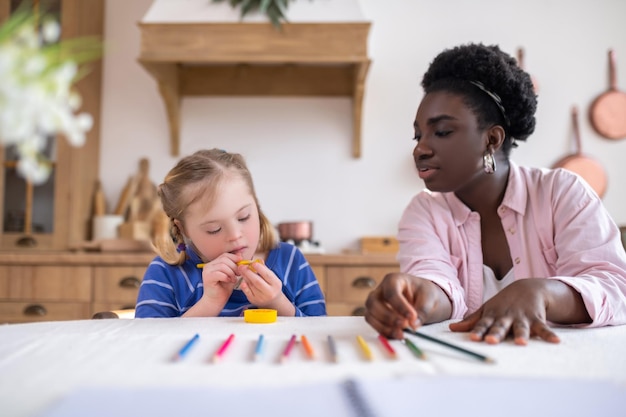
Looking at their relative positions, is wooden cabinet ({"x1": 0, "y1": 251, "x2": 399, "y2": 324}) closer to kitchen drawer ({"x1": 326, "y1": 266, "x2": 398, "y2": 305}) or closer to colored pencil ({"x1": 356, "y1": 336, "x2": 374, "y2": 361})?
kitchen drawer ({"x1": 326, "y1": 266, "x2": 398, "y2": 305})

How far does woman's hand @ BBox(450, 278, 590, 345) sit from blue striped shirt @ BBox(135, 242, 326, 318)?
51cm

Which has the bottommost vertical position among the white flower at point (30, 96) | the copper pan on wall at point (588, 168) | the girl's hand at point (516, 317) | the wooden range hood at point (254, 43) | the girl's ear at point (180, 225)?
the girl's hand at point (516, 317)

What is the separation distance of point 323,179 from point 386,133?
15.8 inches

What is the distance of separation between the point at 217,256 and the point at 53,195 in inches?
72.5

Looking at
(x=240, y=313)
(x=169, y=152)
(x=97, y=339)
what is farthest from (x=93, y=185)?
(x=97, y=339)

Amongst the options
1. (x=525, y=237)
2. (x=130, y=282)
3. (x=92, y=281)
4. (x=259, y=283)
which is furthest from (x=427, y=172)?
(x=92, y=281)

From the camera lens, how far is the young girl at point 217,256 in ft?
3.83

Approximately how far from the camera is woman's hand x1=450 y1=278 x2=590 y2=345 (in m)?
0.75

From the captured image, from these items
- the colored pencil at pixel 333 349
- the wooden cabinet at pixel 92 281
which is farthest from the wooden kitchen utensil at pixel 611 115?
the colored pencil at pixel 333 349

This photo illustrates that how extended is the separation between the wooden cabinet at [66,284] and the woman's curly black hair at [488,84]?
63.1 inches

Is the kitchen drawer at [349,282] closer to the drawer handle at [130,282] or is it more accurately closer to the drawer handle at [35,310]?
the drawer handle at [130,282]

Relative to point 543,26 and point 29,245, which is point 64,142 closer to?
point 29,245

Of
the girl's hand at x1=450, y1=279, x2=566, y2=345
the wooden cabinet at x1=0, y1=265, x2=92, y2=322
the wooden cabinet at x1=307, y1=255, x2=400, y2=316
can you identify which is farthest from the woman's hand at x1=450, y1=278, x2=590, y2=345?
the wooden cabinet at x1=0, y1=265, x2=92, y2=322

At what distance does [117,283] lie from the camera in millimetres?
2465
